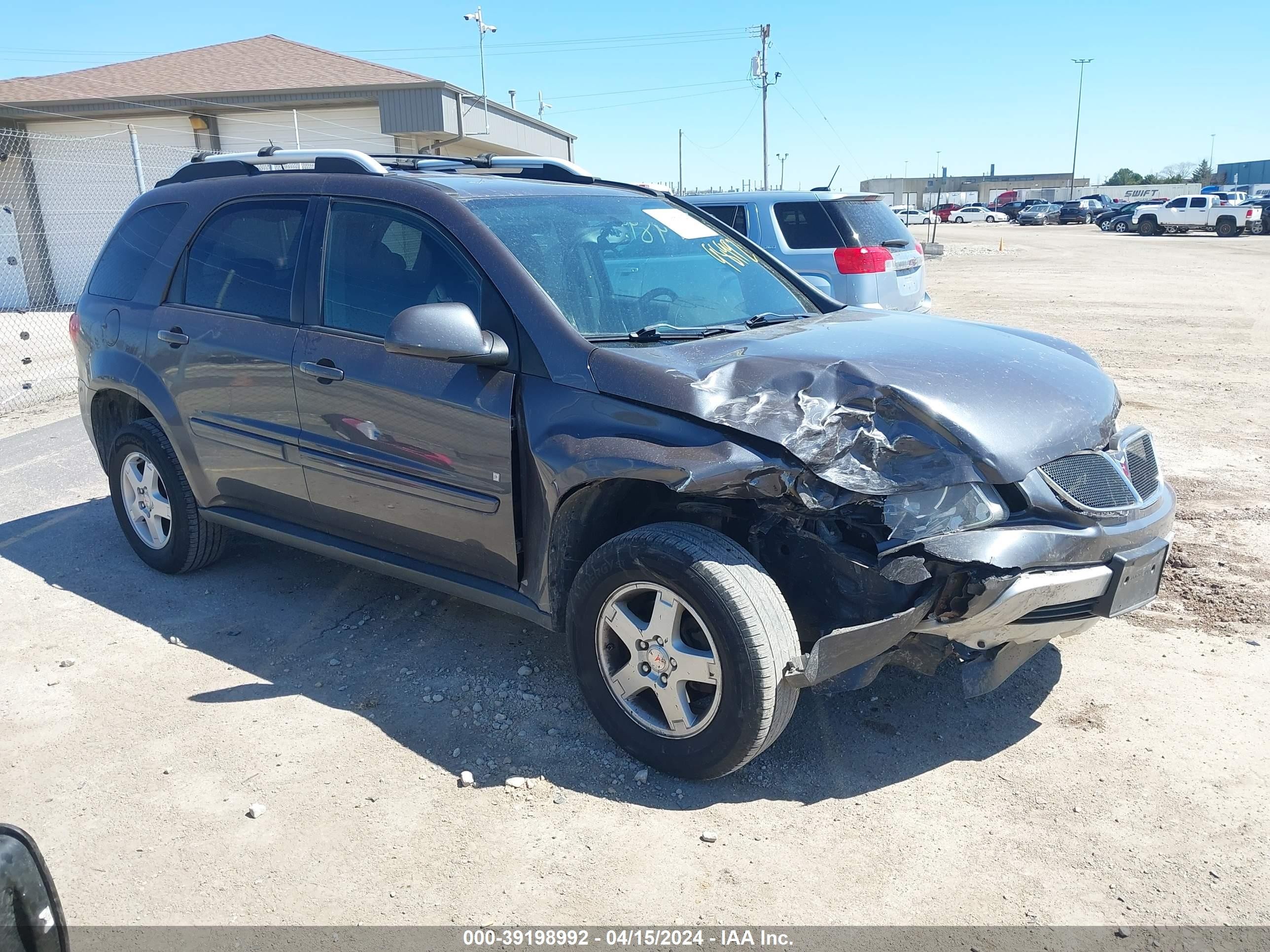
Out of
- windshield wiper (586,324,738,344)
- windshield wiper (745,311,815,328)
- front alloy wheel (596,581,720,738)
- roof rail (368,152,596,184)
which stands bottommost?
front alloy wheel (596,581,720,738)

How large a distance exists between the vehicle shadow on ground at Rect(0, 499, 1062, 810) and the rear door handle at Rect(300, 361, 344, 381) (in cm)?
118

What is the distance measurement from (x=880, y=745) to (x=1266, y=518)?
11.1ft

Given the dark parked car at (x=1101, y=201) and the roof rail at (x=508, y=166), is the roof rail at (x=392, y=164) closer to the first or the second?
the roof rail at (x=508, y=166)

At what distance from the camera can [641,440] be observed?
3129mm

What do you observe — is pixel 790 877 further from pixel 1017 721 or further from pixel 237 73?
pixel 237 73

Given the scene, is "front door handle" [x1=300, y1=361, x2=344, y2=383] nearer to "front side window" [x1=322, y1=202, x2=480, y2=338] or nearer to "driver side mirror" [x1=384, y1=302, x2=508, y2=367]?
"front side window" [x1=322, y1=202, x2=480, y2=338]

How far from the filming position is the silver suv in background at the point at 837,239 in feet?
30.2

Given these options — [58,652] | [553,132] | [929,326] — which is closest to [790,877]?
[929,326]

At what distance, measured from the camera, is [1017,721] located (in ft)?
11.9

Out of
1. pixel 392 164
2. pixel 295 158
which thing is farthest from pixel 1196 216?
pixel 295 158

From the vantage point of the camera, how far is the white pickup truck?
41031mm

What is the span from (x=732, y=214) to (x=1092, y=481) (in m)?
7.08

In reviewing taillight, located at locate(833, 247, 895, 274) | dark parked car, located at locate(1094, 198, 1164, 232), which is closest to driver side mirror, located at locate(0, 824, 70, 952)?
taillight, located at locate(833, 247, 895, 274)

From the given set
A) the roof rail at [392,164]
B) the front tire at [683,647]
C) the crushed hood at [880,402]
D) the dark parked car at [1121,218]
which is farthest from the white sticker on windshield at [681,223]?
the dark parked car at [1121,218]
